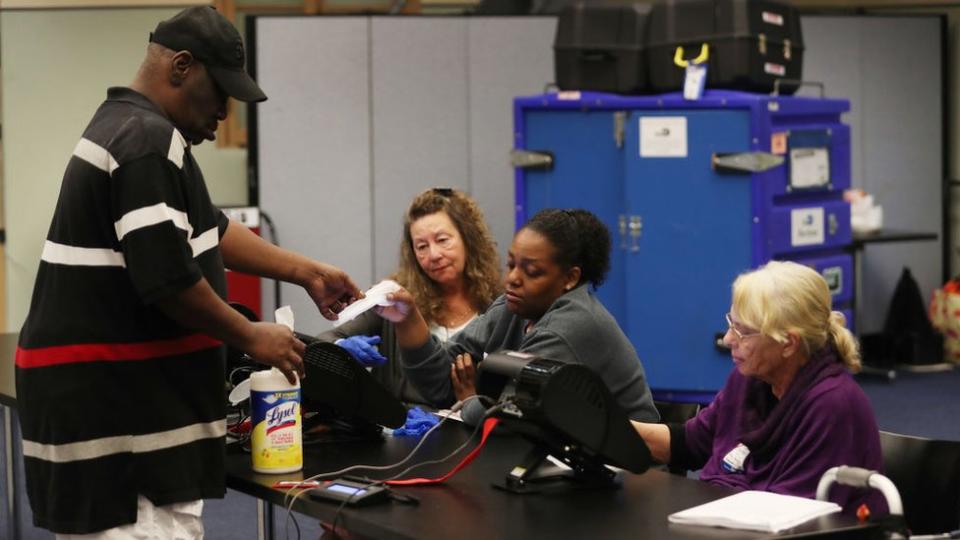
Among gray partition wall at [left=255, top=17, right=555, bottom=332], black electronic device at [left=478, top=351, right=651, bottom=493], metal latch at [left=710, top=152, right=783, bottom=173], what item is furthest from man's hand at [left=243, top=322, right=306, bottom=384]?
gray partition wall at [left=255, top=17, right=555, bottom=332]

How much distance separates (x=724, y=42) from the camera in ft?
19.6

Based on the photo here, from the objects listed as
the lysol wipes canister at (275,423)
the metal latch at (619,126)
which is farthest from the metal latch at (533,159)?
the lysol wipes canister at (275,423)

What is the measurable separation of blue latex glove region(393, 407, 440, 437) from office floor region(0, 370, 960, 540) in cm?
120

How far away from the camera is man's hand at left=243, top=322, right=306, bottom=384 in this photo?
241 cm

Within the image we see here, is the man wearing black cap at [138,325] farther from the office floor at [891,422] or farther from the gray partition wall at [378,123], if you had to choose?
the gray partition wall at [378,123]

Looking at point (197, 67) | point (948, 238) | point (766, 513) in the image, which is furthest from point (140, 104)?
point (948, 238)

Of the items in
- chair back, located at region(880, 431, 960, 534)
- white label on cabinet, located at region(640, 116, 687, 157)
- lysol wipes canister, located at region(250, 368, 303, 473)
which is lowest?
chair back, located at region(880, 431, 960, 534)

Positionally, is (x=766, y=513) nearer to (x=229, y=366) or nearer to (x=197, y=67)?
(x=197, y=67)

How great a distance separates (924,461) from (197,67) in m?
1.59

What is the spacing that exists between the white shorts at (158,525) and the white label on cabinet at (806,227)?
13.2ft

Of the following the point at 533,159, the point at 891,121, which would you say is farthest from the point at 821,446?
the point at 891,121

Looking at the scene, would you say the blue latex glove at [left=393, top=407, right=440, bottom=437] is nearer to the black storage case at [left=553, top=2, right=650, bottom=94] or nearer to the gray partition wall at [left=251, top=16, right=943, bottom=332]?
the black storage case at [left=553, top=2, right=650, bottom=94]

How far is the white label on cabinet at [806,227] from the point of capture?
5.98 m

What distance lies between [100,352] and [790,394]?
1.28 m
